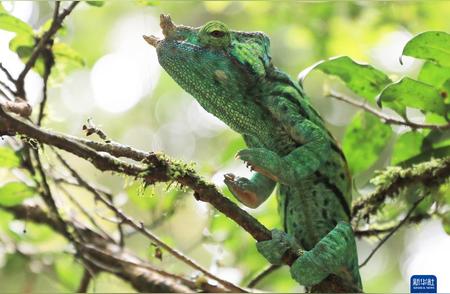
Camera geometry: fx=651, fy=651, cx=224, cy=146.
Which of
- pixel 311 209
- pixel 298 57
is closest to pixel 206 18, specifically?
pixel 298 57

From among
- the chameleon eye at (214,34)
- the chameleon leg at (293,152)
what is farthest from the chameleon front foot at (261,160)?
the chameleon eye at (214,34)

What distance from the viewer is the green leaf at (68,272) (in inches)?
69.9

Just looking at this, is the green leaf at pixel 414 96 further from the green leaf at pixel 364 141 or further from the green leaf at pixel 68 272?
the green leaf at pixel 68 272

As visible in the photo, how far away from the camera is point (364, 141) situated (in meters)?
1.54

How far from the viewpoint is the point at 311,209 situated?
1.30m

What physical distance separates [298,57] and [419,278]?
2116 mm

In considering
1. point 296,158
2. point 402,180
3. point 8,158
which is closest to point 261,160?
point 296,158

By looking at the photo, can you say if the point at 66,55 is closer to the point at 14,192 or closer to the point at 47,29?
the point at 47,29

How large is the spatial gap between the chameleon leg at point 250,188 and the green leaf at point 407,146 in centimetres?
34

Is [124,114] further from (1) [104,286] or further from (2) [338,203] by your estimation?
(2) [338,203]

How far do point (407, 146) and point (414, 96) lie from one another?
0.64 ft

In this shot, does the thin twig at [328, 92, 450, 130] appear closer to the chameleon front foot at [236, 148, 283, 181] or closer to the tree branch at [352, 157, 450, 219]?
the tree branch at [352, 157, 450, 219]

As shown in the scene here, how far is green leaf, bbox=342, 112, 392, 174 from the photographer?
1.53 metres

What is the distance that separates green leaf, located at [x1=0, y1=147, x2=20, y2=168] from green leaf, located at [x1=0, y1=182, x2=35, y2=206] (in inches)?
3.2
